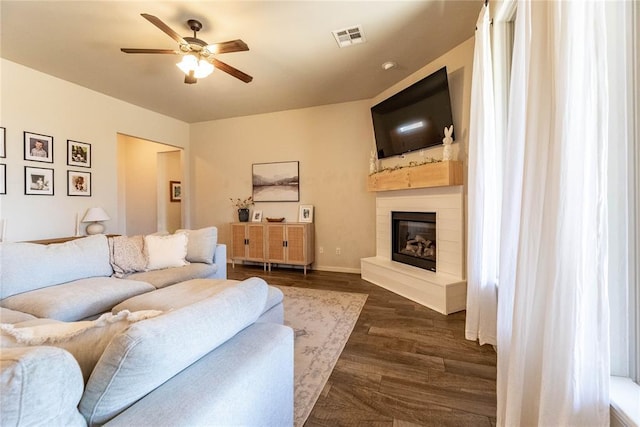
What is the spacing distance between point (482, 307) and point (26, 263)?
344 cm

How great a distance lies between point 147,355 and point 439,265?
2987 mm

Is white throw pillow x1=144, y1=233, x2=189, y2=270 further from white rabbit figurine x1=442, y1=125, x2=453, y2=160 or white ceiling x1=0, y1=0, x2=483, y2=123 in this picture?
white rabbit figurine x1=442, y1=125, x2=453, y2=160

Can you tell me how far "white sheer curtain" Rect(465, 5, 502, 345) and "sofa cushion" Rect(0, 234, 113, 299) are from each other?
321cm

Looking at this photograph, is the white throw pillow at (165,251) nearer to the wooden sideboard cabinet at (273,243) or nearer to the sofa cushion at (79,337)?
the wooden sideboard cabinet at (273,243)

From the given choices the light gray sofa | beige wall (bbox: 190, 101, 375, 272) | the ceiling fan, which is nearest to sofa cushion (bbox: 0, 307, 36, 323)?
the light gray sofa

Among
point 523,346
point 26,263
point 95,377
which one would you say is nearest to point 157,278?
point 26,263

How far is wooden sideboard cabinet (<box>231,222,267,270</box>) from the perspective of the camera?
4.66 meters

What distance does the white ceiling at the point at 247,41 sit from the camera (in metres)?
2.27

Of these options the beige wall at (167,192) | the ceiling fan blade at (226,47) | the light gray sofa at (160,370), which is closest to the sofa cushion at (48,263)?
the light gray sofa at (160,370)

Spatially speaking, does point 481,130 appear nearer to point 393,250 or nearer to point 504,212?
point 504,212

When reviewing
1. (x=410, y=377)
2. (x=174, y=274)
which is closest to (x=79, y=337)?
(x=410, y=377)

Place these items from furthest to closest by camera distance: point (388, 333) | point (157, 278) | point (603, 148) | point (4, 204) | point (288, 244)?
point (288, 244)
point (4, 204)
point (157, 278)
point (388, 333)
point (603, 148)

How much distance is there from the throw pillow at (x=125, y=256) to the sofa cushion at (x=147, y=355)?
215cm

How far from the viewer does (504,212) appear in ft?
4.65
